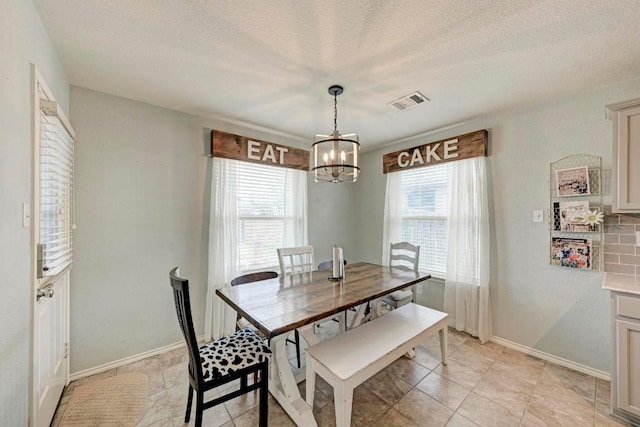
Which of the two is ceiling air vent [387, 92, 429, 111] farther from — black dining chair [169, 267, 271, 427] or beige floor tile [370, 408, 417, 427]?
beige floor tile [370, 408, 417, 427]

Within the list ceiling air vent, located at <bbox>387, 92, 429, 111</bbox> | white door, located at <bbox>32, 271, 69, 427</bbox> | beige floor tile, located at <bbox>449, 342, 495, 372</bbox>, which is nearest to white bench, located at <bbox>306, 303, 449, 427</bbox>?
beige floor tile, located at <bbox>449, 342, 495, 372</bbox>

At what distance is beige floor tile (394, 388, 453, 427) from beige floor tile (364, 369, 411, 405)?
0.17 ft

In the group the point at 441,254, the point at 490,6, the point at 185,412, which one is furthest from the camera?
the point at 441,254

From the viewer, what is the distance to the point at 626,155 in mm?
1769

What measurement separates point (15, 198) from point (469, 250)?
361cm

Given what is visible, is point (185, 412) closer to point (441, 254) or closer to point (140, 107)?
point (140, 107)

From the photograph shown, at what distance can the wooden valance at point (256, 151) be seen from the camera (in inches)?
111

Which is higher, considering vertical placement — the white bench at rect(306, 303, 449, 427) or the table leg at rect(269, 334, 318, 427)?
the white bench at rect(306, 303, 449, 427)

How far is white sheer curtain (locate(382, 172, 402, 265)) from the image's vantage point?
3.65 m

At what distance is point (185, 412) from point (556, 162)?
3736 mm

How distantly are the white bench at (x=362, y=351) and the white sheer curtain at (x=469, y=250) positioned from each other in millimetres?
809

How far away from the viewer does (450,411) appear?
1.75 meters

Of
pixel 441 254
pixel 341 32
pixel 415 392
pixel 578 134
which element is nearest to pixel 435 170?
pixel 441 254

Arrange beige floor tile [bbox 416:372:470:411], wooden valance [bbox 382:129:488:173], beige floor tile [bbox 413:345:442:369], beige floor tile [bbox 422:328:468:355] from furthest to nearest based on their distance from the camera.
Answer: wooden valance [bbox 382:129:488:173]
beige floor tile [bbox 422:328:468:355]
beige floor tile [bbox 413:345:442:369]
beige floor tile [bbox 416:372:470:411]
